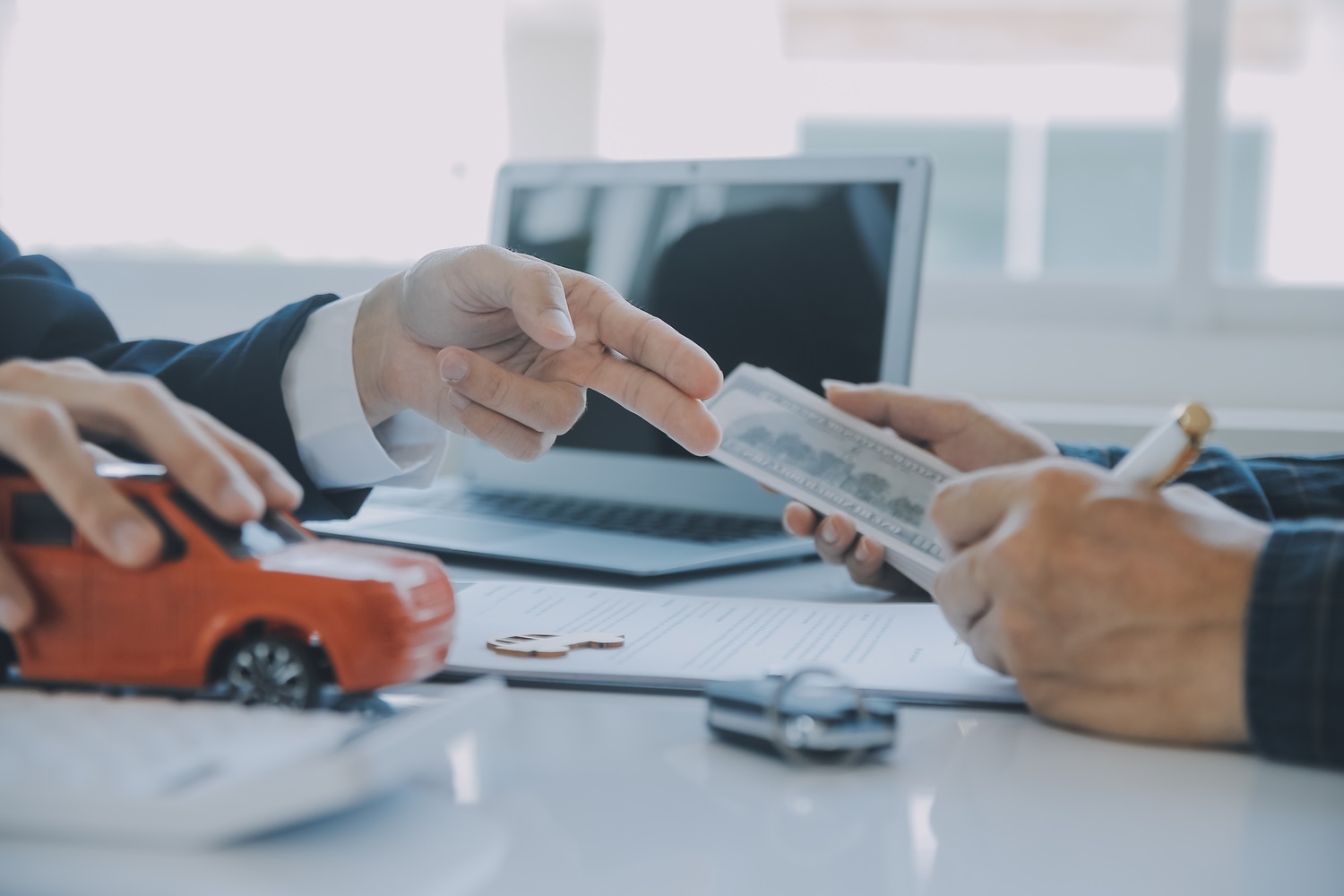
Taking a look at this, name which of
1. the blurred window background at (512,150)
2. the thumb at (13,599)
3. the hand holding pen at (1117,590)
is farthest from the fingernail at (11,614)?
the blurred window background at (512,150)

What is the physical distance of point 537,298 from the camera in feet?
2.04

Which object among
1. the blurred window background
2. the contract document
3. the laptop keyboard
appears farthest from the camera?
the blurred window background

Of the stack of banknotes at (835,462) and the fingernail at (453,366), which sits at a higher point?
the fingernail at (453,366)

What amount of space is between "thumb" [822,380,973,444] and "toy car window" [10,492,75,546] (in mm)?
591

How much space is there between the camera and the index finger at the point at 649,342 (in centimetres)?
63

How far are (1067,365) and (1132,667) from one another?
3.94 feet

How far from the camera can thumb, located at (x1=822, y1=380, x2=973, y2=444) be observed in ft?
2.98

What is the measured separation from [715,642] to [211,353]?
402mm

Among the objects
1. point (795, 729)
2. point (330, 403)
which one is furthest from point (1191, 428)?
point (330, 403)

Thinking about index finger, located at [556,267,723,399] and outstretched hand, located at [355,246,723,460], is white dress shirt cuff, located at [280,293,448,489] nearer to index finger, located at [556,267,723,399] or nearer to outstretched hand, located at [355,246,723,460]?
outstretched hand, located at [355,246,723,460]

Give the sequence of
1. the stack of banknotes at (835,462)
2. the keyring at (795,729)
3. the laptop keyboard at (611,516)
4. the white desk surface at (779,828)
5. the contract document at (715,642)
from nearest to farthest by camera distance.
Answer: the white desk surface at (779,828)
the keyring at (795,729)
the contract document at (715,642)
the stack of banknotes at (835,462)
the laptop keyboard at (611,516)

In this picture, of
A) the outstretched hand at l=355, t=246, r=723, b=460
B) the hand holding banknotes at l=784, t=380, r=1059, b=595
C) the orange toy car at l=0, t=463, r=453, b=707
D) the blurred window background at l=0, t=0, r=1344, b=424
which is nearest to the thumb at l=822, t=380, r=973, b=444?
the hand holding banknotes at l=784, t=380, r=1059, b=595

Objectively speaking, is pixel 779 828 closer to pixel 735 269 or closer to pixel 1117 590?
pixel 1117 590

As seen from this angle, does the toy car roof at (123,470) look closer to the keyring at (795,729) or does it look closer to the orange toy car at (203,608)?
the orange toy car at (203,608)
